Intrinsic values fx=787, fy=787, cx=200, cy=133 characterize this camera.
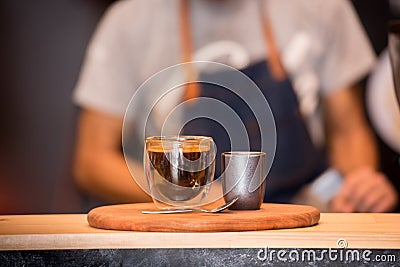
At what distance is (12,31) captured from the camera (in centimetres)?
316

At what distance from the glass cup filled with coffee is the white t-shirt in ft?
5.71

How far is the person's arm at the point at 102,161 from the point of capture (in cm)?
315

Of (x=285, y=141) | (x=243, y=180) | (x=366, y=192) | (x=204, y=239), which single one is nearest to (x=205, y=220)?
(x=204, y=239)

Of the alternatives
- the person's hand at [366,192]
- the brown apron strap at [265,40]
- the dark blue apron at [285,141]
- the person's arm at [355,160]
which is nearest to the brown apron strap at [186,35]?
the brown apron strap at [265,40]

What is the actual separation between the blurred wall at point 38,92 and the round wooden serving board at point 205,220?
1809mm

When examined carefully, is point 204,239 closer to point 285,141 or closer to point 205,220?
point 205,220

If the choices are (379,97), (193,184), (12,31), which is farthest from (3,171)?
(193,184)

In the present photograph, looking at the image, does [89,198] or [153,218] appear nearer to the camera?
[153,218]

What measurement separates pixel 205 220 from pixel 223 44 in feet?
6.38

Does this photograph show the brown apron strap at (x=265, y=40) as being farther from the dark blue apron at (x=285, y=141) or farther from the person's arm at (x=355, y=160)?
the person's arm at (x=355, y=160)

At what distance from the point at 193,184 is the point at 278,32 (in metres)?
1.88

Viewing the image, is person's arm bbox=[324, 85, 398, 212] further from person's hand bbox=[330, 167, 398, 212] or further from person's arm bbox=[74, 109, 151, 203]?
person's arm bbox=[74, 109, 151, 203]

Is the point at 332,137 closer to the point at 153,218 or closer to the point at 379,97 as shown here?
the point at 379,97

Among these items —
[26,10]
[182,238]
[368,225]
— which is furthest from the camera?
[26,10]
